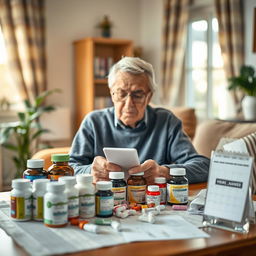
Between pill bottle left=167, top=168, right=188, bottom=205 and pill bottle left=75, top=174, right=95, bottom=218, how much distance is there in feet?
0.94

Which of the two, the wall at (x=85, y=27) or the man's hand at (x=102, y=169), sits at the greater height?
the wall at (x=85, y=27)

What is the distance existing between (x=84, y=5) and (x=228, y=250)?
13.8 ft

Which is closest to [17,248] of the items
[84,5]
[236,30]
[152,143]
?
[152,143]

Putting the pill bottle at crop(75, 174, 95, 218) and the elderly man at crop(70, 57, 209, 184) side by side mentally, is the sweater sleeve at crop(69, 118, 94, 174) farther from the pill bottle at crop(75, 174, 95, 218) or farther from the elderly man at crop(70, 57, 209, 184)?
the pill bottle at crop(75, 174, 95, 218)

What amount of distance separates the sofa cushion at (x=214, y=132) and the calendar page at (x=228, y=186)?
44.6 inches

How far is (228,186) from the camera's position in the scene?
107 cm

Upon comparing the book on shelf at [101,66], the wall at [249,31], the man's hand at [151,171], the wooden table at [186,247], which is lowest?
the wooden table at [186,247]

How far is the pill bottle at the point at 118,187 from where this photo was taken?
126 cm

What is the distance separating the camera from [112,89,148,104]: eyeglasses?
1857 millimetres

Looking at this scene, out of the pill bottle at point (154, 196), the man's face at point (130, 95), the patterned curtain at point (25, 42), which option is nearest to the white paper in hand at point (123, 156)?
the pill bottle at point (154, 196)

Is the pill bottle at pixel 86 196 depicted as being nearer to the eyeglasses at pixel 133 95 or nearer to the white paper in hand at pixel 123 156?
the white paper in hand at pixel 123 156

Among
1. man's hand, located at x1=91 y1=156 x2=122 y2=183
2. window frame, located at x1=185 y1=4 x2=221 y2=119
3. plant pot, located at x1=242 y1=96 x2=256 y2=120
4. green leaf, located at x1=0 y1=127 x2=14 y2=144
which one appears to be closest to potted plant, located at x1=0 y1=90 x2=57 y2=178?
green leaf, located at x1=0 y1=127 x2=14 y2=144

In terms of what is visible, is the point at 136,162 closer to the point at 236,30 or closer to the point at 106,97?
the point at 236,30

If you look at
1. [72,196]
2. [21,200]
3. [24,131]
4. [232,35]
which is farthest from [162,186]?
[232,35]
